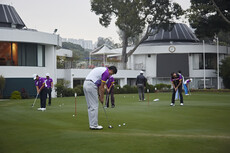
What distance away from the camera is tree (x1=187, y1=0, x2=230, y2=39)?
3719cm

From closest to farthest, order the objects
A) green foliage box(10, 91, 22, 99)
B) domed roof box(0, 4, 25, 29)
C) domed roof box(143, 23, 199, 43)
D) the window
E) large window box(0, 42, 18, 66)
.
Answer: green foliage box(10, 91, 22, 99) → large window box(0, 42, 18, 66) → the window → domed roof box(0, 4, 25, 29) → domed roof box(143, 23, 199, 43)

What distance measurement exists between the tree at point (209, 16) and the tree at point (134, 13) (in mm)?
7664

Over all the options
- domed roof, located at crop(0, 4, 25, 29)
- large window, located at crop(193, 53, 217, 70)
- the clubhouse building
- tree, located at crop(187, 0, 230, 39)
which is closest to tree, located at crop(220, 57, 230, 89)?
the clubhouse building

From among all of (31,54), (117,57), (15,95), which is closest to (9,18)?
(31,54)

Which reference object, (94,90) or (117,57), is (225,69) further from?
(94,90)

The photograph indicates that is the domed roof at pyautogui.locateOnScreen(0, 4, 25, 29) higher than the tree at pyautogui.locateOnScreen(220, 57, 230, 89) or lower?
higher

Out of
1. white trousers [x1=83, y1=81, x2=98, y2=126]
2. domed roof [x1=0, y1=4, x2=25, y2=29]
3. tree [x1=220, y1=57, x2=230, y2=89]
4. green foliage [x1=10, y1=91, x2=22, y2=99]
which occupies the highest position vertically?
domed roof [x1=0, y1=4, x2=25, y2=29]

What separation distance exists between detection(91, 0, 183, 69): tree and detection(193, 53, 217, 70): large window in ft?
26.4

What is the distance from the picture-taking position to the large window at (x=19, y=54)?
117ft

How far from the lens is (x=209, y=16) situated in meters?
45.0

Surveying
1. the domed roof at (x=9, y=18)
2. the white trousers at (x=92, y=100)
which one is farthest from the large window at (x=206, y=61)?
the white trousers at (x=92, y=100)

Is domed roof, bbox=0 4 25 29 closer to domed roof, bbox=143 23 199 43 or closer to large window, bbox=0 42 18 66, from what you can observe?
large window, bbox=0 42 18 66

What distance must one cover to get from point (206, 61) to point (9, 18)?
33218 millimetres

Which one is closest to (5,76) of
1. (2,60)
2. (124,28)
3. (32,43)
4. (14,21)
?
(2,60)
